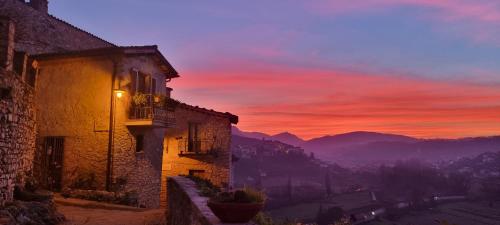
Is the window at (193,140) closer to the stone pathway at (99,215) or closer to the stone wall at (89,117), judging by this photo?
the stone wall at (89,117)

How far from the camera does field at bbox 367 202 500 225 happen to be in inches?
2785

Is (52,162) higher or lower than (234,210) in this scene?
higher

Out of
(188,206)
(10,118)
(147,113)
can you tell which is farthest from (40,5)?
(188,206)

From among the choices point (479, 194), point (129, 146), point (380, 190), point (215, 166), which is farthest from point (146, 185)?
point (479, 194)

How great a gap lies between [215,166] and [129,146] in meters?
8.53

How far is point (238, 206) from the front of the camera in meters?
5.09

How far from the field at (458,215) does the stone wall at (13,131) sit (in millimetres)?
62961

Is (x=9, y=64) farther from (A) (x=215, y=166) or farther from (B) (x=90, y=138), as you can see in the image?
(A) (x=215, y=166)

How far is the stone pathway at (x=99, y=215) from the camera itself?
12133 mm

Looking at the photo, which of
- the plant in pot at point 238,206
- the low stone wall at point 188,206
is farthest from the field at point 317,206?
the plant in pot at point 238,206

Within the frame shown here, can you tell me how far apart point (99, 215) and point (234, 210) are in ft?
33.7

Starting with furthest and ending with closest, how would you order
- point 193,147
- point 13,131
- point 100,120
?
point 193,147
point 100,120
point 13,131

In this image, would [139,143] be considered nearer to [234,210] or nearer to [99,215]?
[99,215]

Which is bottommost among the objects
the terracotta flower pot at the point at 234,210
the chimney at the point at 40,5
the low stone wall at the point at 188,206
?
the low stone wall at the point at 188,206
